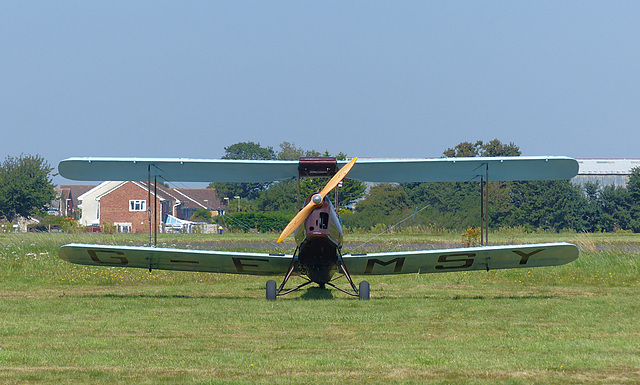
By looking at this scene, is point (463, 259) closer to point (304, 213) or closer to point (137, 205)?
point (304, 213)

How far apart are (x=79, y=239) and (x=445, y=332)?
18.4 meters

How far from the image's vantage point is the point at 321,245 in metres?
12.6

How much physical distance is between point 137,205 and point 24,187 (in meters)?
12.3

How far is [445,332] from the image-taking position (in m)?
9.15

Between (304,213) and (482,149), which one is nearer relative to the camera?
(304,213)

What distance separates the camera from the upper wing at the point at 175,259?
13.2m

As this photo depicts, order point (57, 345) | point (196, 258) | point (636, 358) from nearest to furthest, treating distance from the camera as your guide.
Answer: point (636, 358)
point (57, 345)
point (196, 258)

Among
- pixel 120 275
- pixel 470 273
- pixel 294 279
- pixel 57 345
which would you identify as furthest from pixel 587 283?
pixel 57 345

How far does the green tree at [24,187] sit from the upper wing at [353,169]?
1835 inches

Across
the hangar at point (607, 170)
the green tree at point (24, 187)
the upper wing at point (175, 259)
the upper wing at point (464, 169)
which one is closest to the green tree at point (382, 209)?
the upper wing at point (464, 169)

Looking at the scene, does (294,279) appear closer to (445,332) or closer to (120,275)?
(120,275)

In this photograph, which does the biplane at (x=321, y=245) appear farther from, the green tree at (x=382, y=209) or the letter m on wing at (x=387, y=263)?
the green tree at (x=382, y=209)

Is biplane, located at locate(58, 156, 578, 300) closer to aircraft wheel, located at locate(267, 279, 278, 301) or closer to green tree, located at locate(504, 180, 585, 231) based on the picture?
aircraft wheel, located at locate(267, 279, 278, 301)

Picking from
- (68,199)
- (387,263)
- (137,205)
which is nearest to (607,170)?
(137,205)
